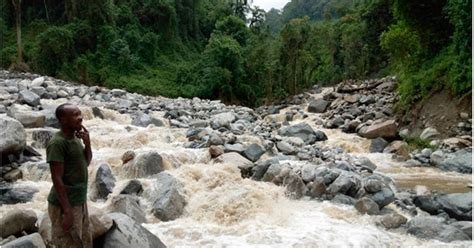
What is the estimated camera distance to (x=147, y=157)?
7.50m

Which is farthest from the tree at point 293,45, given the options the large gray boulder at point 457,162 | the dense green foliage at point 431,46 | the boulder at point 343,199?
the boulder at point 343,199

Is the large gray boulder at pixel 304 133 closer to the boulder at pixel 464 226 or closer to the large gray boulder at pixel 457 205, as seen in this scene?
the large gray boulder at pixel 457 205

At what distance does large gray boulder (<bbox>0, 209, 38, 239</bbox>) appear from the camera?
454 centimetres

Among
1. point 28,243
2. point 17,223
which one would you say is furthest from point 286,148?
point 28,243

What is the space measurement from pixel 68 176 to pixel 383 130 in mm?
10561

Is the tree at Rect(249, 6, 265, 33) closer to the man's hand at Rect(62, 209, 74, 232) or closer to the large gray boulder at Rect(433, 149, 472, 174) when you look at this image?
the large gray boulder at Rect(433, 149, 472, 174)

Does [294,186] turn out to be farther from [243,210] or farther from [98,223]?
[98,223]

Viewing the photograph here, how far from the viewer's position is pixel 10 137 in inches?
280

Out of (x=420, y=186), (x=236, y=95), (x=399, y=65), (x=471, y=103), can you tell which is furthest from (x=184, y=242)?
(x=236, y=95)

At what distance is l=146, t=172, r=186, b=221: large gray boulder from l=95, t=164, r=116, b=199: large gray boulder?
2.08ft

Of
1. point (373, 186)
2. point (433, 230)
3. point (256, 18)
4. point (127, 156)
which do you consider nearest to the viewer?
point (433, 230)

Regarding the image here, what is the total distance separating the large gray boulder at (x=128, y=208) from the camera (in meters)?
5.79

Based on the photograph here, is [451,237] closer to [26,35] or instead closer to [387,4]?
[387,4]

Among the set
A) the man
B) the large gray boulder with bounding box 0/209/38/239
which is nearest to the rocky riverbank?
the large gray boulder with bounding box 0/209/38/239
